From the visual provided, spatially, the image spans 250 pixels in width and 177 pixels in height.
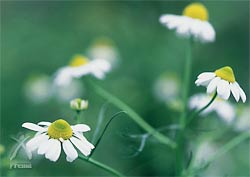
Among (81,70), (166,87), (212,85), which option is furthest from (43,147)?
(166,87)

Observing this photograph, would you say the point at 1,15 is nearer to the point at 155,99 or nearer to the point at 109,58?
the point at 109,58

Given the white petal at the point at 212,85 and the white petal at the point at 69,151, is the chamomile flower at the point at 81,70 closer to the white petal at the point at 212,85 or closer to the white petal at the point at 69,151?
the white petal at the point at 212,85

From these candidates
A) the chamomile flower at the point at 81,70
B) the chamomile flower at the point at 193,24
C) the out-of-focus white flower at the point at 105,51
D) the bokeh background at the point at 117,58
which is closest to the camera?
the chamomile flower at the point at 193,24

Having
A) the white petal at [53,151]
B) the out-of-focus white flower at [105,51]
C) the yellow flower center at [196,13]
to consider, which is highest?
the out-of-focus white flower at [105,51]

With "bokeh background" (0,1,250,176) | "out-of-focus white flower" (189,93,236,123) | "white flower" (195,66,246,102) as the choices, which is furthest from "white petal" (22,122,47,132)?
"bokeh background" (0,1,250,176)

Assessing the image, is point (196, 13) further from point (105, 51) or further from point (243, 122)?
point (105, 51)

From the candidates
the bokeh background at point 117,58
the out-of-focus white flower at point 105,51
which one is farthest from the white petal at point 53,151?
the out-of-focus white flower at point 105,51
